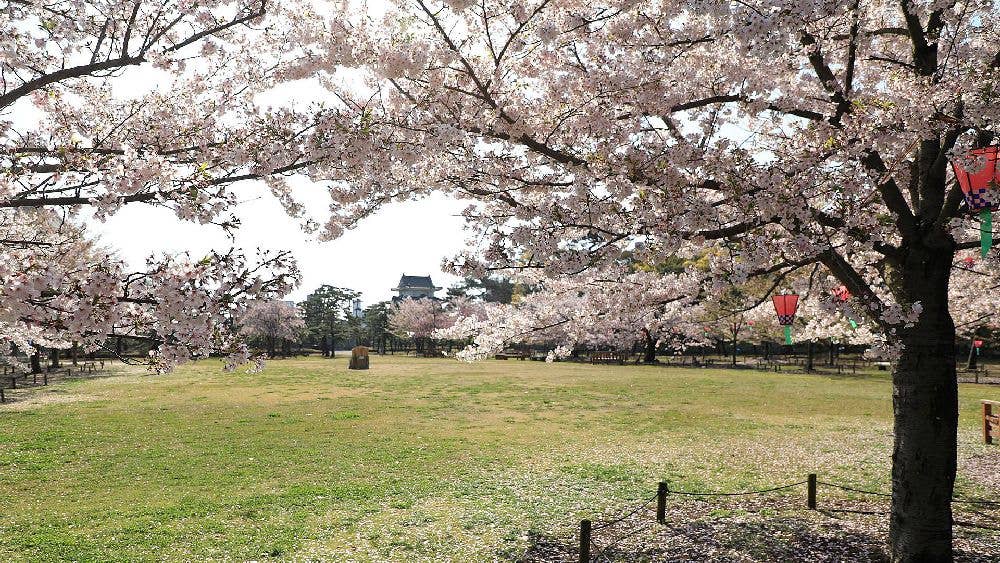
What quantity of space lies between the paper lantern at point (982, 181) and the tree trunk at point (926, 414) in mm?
670

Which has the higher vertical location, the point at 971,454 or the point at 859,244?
the point at 859,244

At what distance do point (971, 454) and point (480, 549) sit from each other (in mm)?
9940

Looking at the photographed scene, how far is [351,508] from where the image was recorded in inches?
297

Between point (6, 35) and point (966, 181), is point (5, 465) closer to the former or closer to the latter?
point (6, 35)

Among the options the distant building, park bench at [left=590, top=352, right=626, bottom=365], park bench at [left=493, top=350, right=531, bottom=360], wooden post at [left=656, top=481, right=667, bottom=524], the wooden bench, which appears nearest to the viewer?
wooden post at [left=656, top=481, right=667, bottom=524]

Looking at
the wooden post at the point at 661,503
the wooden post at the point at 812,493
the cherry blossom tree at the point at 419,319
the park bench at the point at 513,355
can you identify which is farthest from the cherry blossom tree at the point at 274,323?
the wooden post at the point at 812,493

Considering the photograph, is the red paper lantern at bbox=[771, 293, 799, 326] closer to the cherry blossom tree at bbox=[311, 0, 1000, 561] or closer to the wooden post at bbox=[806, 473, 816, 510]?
the wooden post at bbox=[806, 473, 816, 510]

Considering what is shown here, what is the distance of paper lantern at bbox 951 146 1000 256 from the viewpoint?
4719 mm

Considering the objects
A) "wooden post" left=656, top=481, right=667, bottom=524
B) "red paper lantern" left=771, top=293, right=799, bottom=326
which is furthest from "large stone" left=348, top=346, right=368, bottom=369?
"wooden post" left=656, top=481, right=667, bottom=524

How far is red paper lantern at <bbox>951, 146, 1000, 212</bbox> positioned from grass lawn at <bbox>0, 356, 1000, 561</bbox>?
502 cm

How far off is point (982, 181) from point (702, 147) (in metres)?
2.12

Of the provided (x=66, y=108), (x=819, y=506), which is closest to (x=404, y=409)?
(x=819, y=506)

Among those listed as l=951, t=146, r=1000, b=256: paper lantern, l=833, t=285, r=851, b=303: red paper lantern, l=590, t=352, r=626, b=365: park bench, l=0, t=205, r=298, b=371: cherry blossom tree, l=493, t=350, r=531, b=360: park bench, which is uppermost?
l=951, t=146, r=1000, b=256: paper lantern

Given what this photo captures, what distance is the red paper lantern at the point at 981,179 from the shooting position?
4.74 metres
